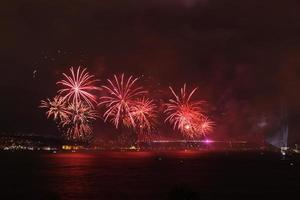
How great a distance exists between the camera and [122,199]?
276ft

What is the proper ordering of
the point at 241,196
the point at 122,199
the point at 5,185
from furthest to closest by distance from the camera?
the point at 5,185 → the point at 241,196 → the point at 122,199

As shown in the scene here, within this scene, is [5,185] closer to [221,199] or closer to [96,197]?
[96,197]

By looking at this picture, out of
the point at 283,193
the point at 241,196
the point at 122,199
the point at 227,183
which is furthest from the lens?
the point at 227,183

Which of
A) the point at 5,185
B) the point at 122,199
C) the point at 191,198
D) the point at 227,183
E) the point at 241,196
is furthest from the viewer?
the point at 227,183

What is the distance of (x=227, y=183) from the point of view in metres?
116

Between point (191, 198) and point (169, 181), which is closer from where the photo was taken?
point (191, 198)

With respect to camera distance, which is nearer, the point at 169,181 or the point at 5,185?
the point at 5,185

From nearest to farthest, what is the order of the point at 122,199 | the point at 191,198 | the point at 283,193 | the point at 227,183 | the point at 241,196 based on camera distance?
1. the point at 191,198
2. the point at 122,199
3. the point at 241,196
4. the point at 283,193
5. the point at 227,183

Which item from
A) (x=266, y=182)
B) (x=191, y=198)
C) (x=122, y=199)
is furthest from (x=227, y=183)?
(x=191, y=198)

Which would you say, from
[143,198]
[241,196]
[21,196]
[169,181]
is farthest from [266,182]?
[21,196]

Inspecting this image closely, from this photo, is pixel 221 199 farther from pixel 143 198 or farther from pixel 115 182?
pixel 115 182

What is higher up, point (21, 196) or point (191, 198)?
point (191, 198)

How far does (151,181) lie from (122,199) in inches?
1328

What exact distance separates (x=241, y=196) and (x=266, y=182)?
108 feet
